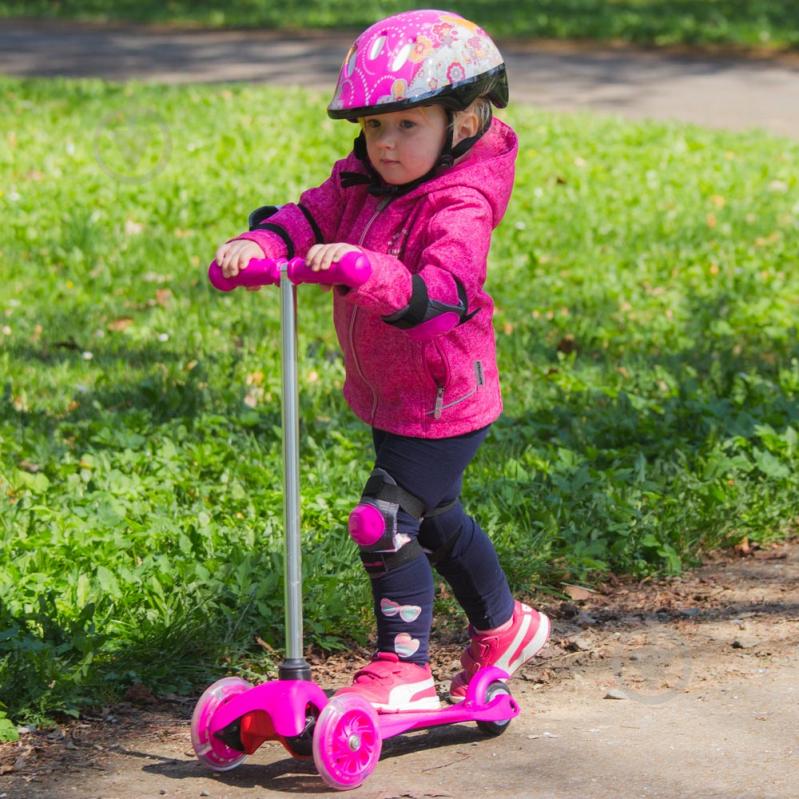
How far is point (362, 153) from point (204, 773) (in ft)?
4.74

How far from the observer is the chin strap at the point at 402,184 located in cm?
318

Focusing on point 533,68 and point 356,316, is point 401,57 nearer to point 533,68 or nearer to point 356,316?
point 356,316

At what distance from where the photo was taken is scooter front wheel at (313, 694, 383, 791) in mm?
2971

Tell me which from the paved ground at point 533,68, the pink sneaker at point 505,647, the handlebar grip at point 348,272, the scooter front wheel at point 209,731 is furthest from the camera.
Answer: the paved ground at point 533,68

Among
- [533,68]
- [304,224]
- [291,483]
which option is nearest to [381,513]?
[291,483]

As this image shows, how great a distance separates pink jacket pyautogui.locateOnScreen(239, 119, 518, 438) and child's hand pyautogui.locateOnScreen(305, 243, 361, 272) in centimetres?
23

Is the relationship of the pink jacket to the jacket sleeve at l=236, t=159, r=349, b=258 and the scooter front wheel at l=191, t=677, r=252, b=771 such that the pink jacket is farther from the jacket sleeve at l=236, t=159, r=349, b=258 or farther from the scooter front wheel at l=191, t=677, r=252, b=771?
the scooter front wheel at l=191, t=677, r=252, b=771

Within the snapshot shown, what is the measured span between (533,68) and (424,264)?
13.0 m

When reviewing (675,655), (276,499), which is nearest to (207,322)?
(276,499)

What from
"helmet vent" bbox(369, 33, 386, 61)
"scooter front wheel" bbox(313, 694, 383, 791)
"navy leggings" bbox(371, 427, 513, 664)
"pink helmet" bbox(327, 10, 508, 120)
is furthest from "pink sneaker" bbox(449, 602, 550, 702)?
"helmet vent" bbox(369, 33, 386, 61)

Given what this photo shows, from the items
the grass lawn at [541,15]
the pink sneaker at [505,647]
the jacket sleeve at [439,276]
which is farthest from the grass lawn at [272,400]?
the grass lawn at [541,15]

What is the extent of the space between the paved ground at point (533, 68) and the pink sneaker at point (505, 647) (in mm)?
9283

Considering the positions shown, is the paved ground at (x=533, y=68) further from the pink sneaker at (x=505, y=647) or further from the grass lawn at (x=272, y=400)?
the pink sneaker at (x=505, y=647)

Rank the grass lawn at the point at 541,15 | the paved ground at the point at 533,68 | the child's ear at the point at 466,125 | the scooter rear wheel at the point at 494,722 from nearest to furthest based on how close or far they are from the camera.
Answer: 1. the child's ear at the point at 466,125
2. the scooter rear wheel at the point at 494,722
3. the paved ground at the point at 533,68
4. the grass lawn at the point at 541,15
